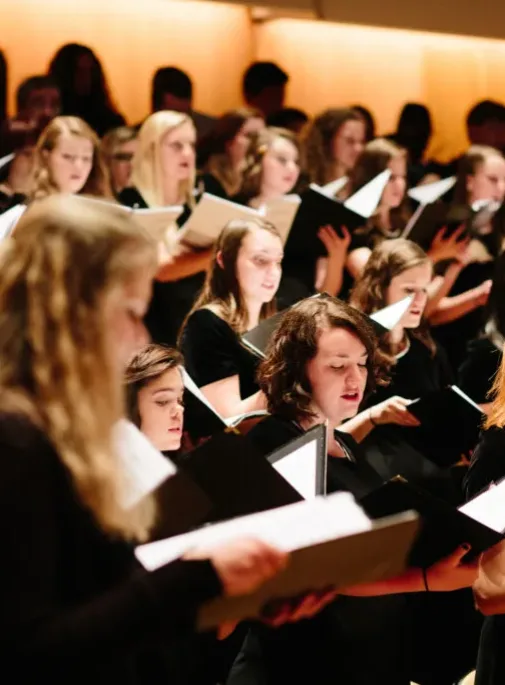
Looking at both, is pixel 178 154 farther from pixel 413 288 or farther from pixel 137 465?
pixel 137 465

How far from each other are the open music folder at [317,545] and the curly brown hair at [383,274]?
241 cm

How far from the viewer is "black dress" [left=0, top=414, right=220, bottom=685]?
1.28 metres

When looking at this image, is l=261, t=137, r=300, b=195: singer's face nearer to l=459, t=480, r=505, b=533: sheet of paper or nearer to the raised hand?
the raised hand

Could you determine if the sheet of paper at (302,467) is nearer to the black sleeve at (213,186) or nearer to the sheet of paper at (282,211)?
the sheet of paper at (282,211)

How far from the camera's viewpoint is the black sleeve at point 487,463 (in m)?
2.51

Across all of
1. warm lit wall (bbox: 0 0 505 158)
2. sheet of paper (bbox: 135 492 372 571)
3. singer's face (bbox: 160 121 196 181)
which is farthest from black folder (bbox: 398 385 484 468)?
warm lit wall (bbox: 0 0 505 158)

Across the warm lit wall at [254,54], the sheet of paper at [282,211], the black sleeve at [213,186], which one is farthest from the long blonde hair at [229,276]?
the warm lit wall at [254,54]

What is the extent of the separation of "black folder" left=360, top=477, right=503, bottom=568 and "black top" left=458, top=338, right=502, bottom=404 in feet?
6.05

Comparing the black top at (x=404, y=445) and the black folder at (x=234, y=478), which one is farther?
the black top at (x=404, y=445)

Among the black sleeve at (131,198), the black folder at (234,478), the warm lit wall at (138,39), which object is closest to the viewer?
the black folder at (234,478)

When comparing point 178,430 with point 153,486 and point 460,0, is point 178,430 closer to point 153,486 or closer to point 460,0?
point 153,486

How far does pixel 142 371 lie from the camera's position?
2.80 m

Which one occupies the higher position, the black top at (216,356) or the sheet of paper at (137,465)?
the sheet of paper at (137,465)

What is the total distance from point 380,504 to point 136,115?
5.26 metres
